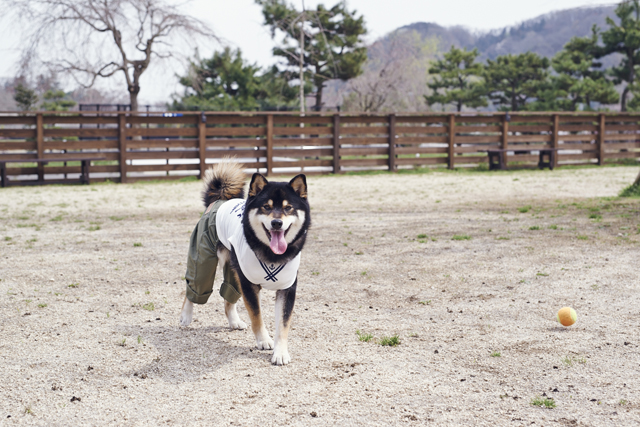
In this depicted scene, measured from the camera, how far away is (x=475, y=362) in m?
3.37

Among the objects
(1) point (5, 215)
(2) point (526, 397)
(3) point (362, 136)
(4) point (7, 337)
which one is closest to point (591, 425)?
(2) point (526, 397)

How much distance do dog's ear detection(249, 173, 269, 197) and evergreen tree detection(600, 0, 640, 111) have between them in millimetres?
32106

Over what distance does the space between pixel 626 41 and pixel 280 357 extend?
111 feet

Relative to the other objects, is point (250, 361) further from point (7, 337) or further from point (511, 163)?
point (511, 163)

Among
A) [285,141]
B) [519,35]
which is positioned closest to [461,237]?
[285,141]

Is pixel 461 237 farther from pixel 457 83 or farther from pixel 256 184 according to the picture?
pixel 457 83

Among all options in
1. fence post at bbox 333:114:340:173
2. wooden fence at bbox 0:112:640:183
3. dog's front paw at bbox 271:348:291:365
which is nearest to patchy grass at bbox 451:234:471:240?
dog's front paw at bbox 271:348:291:365

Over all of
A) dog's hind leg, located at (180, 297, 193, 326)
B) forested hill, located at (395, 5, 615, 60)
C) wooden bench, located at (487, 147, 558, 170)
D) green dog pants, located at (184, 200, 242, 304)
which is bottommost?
dog's hind leg, located at (180, 297, 193, 326)

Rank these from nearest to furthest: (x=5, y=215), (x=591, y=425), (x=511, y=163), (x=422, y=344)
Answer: (x=591, y=425) < (x=422, y=344) < (x=5, y=215) < (x=511, y=163)

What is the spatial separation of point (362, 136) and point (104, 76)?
1296cm

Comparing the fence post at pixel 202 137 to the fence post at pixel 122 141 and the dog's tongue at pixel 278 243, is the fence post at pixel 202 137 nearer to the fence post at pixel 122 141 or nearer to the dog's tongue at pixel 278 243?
the fence post at pixel 122 141

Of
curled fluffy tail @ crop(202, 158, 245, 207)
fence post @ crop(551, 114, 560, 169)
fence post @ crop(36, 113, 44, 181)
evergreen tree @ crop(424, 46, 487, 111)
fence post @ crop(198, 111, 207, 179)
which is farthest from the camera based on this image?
evergreen tree @ crop(424, 46, 487, 111)

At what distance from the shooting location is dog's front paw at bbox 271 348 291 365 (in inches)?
133

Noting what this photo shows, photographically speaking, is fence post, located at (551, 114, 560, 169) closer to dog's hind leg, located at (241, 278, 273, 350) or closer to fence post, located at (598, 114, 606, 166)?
fence post, located at (598, 114, 606, 166)
